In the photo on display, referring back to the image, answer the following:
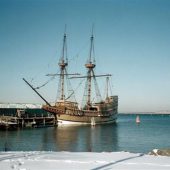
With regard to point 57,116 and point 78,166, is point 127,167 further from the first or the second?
point 57,116

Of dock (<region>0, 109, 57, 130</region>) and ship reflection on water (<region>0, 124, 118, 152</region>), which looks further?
dock (<region>0, 109, 57, 130</region>)

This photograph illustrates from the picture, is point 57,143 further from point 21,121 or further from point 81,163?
point 21,121

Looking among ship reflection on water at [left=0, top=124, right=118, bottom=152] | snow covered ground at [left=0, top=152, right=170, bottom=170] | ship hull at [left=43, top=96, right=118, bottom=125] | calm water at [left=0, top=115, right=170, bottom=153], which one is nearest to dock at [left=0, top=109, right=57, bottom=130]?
ship hull at [left=43, top=96, right=118, bottom=125]

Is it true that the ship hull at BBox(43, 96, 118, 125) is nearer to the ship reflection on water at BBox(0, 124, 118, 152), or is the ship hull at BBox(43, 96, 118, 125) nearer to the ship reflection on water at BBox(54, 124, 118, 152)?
the ship reflection on water at BBox(54, 124, 118, 152)

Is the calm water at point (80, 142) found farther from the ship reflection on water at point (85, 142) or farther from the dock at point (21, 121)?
the dock at point (21, 121)

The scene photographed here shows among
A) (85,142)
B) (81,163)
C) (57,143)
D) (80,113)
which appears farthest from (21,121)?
(81,163)

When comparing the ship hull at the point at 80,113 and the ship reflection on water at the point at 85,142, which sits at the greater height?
the ship hull at the point at 80,113

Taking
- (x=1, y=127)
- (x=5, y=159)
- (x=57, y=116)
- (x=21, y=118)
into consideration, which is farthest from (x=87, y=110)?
(x=5, y=159)

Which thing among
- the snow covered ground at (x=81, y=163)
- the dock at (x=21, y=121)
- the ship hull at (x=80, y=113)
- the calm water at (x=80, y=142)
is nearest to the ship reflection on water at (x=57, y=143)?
the calm water at (x=80, y=142)

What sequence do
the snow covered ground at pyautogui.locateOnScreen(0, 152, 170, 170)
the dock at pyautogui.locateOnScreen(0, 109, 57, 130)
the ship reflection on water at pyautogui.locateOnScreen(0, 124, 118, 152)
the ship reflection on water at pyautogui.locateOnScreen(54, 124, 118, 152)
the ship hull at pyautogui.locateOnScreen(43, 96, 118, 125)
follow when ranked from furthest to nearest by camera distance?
1. the ship hull at pyautogui.locateOnScreen(43, 96, 118, 125)
2. the dock at pyautogui.locateOnScreen(0, 109, 57, 130)
3. the ship reflection on water at pyautogui.locateOnScreen(54, 124, 118, 152)
4. the ship reflection on water at pyautogui.locateOnScreen(0, 124, 118, 152)
5. the snow covered ground at pyautogui.locateOnScreen(0, 152, 170, 170)

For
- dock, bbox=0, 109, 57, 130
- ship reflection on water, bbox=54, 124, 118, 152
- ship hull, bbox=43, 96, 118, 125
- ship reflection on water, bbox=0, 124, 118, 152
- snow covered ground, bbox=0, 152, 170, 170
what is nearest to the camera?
snow covered ground, bbox=0, 152, 170, 170

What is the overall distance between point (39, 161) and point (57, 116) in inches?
3003

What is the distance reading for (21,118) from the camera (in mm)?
77312

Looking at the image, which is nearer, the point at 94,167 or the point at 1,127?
the point at 94,167
